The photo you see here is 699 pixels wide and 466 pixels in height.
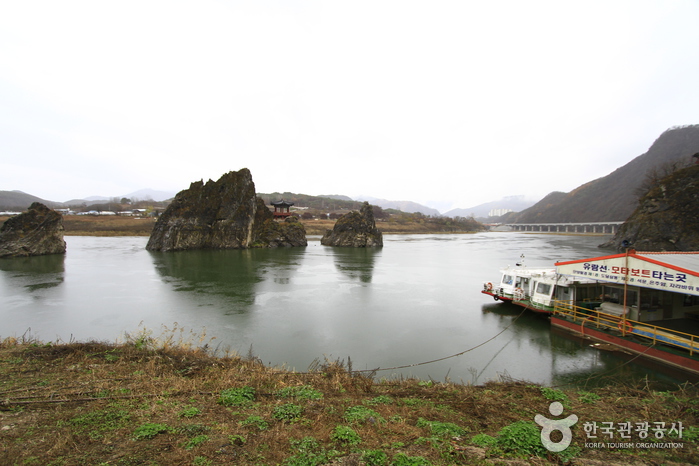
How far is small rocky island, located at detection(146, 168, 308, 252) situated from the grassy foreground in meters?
54.0

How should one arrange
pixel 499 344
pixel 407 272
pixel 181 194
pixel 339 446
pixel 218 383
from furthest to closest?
pixel 181 194 < pixel 407 272 < pixel 499 344 < pixel 218 383 < pixel 339 446

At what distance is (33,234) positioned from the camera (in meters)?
46.8

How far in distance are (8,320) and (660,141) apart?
25538 centimetres

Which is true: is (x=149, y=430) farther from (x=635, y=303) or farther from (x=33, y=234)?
(x=33, y=234)

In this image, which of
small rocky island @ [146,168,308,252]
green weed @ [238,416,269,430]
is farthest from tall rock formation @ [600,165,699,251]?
green weed @ [238,416,269,430]

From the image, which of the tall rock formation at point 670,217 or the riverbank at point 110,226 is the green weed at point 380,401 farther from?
the riverbank at point 110,226

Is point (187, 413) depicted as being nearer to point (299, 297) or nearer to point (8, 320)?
point (299, 297)

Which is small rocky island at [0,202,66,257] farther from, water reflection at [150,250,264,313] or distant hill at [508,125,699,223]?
distant hill at [508,125,699,223]

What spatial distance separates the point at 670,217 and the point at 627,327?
190ft

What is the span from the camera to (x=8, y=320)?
55.7 feet

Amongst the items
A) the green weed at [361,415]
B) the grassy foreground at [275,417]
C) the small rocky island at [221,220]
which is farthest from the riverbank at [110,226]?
the green weed at [361,415]

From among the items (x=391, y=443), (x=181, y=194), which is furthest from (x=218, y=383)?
(x=181, y=194)

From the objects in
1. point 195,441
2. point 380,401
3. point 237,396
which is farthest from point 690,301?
point 195,441

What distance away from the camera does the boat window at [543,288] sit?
17656mm
